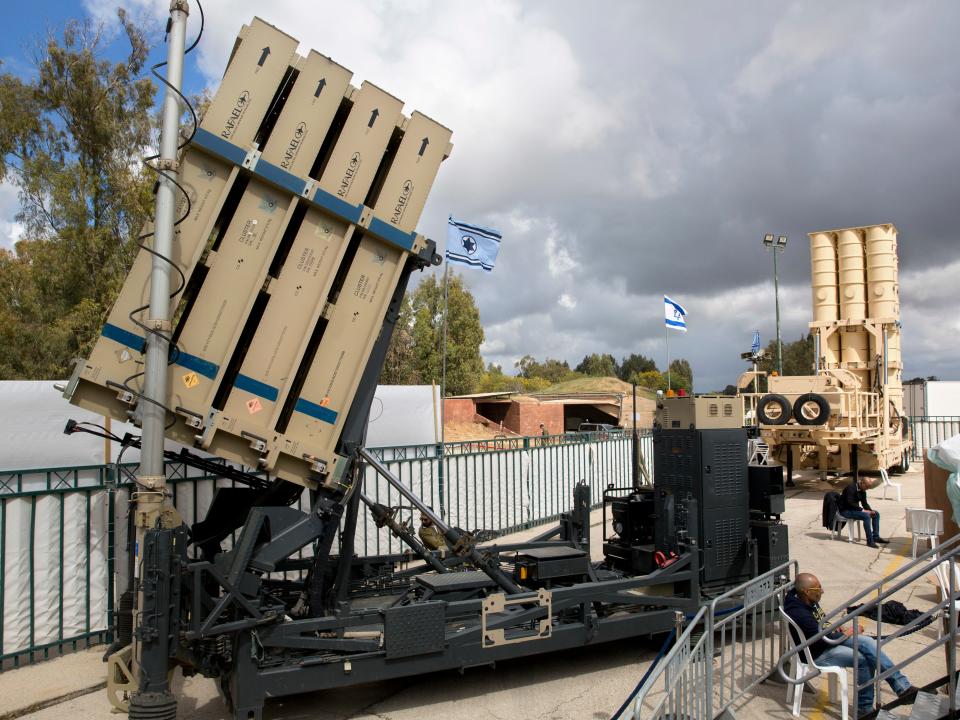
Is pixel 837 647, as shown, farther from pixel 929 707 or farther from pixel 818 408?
pixel 818 408

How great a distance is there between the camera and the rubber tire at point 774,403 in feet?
59.1

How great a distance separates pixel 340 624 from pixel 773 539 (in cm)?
477

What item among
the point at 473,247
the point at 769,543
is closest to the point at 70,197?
the point at 473,247

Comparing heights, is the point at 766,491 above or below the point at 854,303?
below

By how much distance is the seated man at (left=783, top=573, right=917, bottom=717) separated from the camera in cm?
530

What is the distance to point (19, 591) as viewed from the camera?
655cm

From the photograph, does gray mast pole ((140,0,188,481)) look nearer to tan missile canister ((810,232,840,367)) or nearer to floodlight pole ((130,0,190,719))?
floodlight pole ((130,0,190,719))

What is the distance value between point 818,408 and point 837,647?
529 inches

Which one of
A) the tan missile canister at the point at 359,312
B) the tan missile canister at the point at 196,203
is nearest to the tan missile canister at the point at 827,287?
the tan missile canister at the point at 359,312

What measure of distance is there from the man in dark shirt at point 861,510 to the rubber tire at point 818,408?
488 cm

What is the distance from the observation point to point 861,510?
12.2 metres

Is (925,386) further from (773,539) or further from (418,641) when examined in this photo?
(418,641)

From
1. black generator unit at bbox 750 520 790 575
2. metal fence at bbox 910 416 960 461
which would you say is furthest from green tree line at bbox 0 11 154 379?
metal fence at bbox 910 416 960 461

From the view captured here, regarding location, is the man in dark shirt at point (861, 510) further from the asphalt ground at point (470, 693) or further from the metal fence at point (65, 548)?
the metal fence at point (65, 548)
